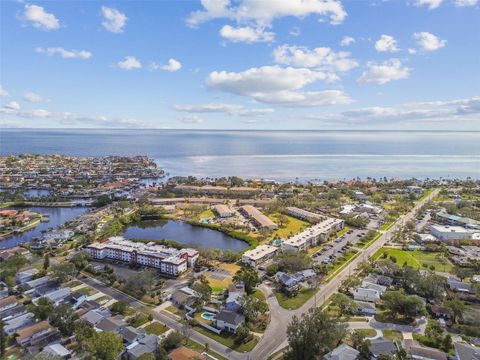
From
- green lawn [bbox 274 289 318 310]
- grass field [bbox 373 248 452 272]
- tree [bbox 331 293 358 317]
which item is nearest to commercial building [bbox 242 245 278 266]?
green lawn [bbox 274 289 318 310]

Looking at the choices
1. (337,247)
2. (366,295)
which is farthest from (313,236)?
(366,295)

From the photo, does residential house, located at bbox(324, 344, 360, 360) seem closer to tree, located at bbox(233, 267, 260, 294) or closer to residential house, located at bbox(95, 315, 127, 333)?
tree, located at bbox(233, 267, 260, 294)

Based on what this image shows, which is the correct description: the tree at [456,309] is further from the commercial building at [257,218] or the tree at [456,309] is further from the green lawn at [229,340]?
the commercial building at [257,218]

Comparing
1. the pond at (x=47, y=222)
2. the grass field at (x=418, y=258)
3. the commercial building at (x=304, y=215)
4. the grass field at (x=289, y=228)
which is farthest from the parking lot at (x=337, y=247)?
the pond at (x=47, y=222)

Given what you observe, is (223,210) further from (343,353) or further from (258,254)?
(343,353)

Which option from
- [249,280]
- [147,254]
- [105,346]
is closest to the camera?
[105,346]

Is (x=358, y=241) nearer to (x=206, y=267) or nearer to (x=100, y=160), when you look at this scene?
(x=206, y=267)

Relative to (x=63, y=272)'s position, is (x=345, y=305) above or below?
above
